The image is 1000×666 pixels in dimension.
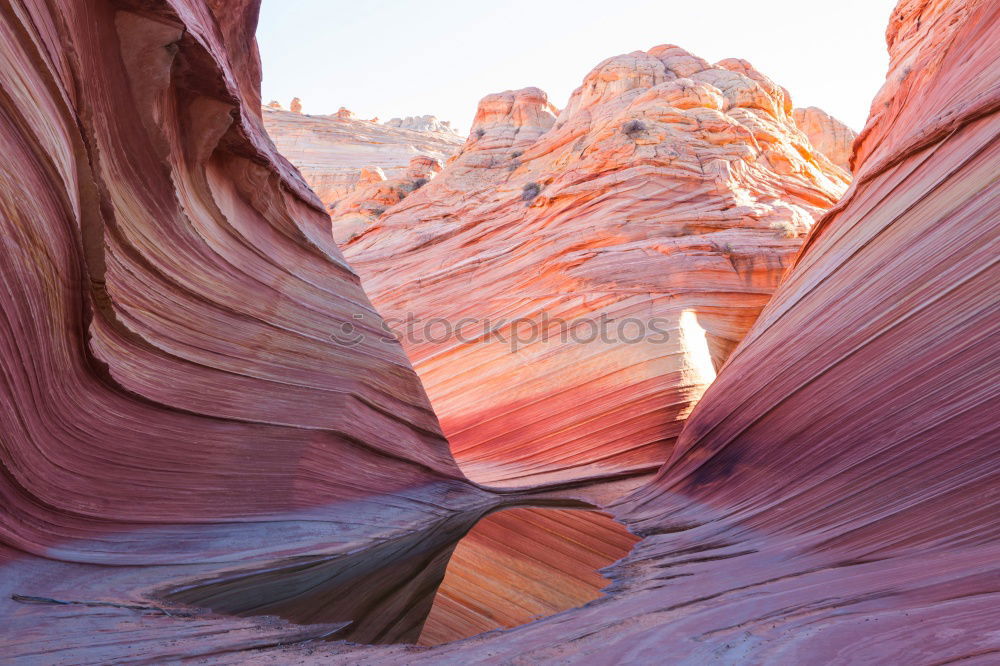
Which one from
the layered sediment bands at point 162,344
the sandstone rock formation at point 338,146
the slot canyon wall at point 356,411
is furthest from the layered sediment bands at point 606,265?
the sandstone rock formation at point 338,146

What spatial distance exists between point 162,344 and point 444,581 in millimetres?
2458

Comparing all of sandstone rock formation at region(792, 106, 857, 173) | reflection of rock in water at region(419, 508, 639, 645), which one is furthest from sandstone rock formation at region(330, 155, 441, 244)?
reflection of rock in water at region(419, 508, 639, 645)

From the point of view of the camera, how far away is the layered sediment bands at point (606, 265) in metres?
7.20

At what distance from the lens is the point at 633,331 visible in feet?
25.4

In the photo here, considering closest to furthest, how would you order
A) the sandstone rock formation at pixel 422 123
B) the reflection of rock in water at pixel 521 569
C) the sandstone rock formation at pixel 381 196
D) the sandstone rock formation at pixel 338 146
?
1. the reflection of rock in water at pixel 521 569
2. the sandstone rock formation at pixel 381 196
3. the sandstone rock formation at pixel 338 146
4. the sandstone rock formation at pixel 422 123

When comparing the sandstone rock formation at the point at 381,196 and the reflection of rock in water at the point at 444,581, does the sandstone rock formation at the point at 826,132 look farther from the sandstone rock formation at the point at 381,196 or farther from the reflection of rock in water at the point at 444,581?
the reflection of rock in water at the point at 444,581

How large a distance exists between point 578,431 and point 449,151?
31346mm

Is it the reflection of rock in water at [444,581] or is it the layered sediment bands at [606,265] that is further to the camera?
the layered sediment bands at [606,265]

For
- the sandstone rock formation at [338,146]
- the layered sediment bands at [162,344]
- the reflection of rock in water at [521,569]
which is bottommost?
the reflection of rock in water at [521,569]

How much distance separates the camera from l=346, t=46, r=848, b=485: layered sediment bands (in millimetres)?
7203

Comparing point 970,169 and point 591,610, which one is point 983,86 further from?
point 591,610

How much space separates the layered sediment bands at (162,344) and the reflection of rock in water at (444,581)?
181 mm

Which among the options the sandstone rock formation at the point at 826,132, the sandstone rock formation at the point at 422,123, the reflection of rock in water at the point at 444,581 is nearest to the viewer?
the reflection of rock in water at the point at 444,581

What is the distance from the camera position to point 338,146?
1240 inches
